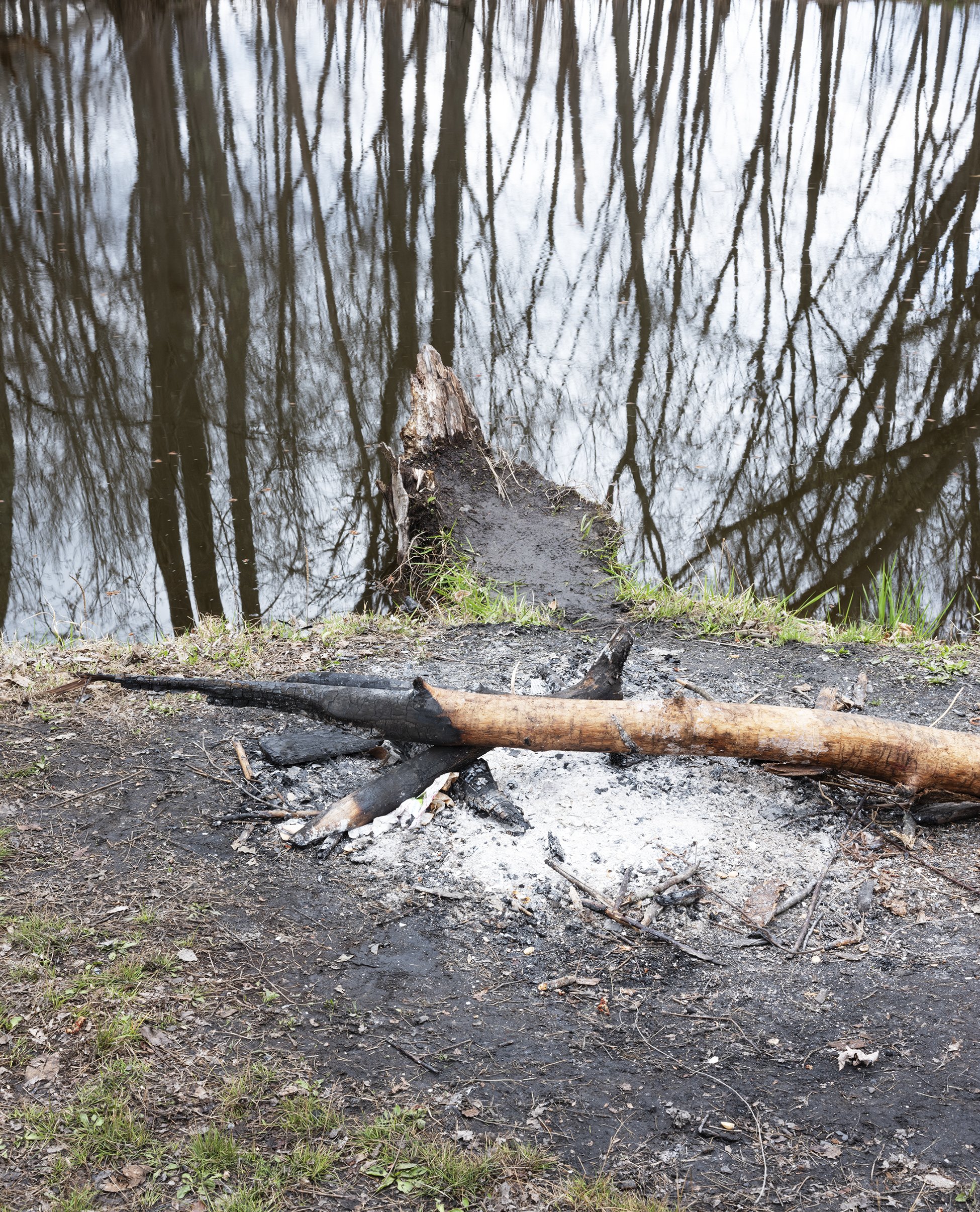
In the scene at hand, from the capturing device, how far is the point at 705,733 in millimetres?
3875

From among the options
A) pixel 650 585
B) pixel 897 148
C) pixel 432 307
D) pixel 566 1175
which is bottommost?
pixel 566 1175

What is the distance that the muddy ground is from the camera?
8.54 feet

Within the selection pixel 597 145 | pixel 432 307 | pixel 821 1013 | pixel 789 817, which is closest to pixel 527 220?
pixel 432 307

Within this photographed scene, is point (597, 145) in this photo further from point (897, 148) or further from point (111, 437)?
point (111, 437)

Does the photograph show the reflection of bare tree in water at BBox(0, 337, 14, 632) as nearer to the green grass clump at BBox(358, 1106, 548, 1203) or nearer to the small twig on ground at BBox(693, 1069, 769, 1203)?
the green grass clump at BBox(358, 1106, 548, 1203)

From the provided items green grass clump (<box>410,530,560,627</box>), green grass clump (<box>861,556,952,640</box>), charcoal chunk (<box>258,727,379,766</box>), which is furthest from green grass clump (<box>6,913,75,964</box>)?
green grass clump (<box>861,556,952,640</box>)

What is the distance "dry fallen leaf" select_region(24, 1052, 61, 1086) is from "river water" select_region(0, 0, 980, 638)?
4.28m

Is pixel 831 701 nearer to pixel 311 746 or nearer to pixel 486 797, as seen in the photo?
pixel 486 797

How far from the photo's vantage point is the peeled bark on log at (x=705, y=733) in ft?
12.6

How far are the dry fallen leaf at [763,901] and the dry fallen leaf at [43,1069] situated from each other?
243 centimetres

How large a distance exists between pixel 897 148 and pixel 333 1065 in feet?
60.9

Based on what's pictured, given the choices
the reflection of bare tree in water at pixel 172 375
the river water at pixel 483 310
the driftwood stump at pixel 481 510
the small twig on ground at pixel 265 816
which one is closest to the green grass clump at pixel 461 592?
the driftwood stump at pixel 481 510

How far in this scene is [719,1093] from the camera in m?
2.77

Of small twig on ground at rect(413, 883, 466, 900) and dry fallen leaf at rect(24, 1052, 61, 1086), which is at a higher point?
small twig on ground at rect(413, 883, 466, 900)
